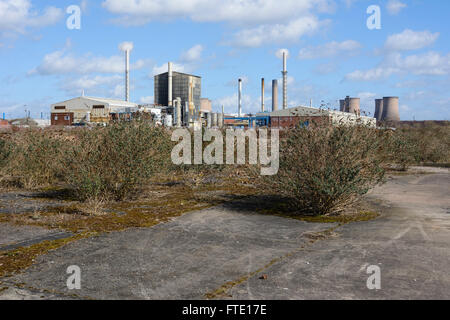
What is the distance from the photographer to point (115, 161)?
10844mm

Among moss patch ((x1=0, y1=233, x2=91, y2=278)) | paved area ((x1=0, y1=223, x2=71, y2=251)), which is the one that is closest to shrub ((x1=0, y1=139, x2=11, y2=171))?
paved area ((x1=0, y1=223, x2=71, y2=251))

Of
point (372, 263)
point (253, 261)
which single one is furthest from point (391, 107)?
point (253, 261)

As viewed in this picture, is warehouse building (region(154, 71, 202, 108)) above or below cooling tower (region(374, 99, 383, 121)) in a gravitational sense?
above

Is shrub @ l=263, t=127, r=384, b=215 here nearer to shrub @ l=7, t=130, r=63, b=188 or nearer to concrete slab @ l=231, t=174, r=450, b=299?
concrete slab @ l=231, t=174, r=450, b=299

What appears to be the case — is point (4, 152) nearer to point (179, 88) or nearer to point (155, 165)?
point (155, 165)

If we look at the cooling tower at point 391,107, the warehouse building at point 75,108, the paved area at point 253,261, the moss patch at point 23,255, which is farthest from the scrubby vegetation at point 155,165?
the cooling tower at point 391,107

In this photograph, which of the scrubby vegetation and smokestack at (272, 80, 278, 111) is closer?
the scrubby vegetation

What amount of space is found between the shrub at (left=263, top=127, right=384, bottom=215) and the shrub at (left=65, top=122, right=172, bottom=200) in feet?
11.3

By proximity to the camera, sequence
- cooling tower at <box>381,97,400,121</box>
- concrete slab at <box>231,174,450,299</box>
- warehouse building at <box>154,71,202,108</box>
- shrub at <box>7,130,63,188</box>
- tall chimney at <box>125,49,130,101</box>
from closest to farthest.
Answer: concrete slab at <box>231,174,450,299</box> < shrub at <box>7,130,63,188</box> < tall chimney at <box>125,49,130,101</box> < warehouse building at <box>154,71,202,108</box> < cooling tower at <box>381,97,400,121</box>

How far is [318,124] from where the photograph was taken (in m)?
9.91

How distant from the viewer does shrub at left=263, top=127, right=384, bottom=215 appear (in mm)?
8906

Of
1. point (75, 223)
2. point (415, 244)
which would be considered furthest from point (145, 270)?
point (415, 244)

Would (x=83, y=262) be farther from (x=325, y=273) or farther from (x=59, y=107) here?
(x=59, y=107)

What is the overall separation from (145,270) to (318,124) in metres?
5.76
